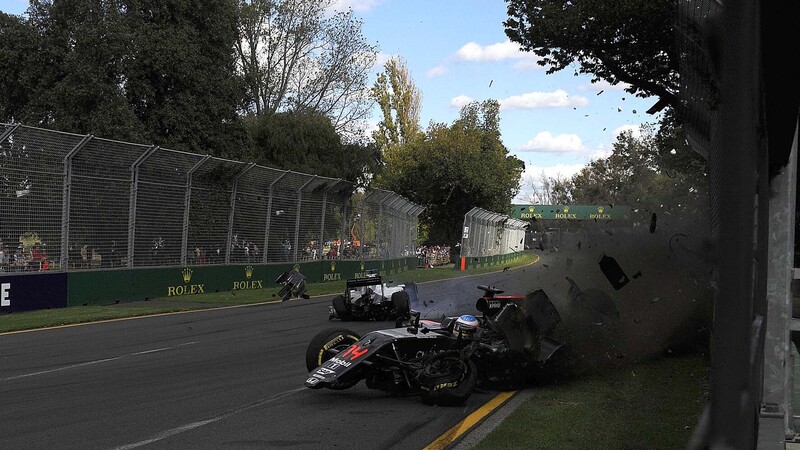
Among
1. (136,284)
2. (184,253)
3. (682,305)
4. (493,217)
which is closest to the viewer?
(682,305)

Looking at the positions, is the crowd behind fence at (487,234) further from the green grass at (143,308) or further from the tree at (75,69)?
the green grass at (143,308)

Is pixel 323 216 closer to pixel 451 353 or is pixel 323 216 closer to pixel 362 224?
pixel 362 224

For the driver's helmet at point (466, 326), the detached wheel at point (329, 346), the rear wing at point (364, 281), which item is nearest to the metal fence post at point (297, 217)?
the rear wing at point (364, 281)

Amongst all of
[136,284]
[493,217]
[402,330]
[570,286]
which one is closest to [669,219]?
[570,286]

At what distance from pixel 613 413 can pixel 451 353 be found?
1525 millimetres

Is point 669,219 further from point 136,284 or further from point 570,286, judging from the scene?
point 136,284

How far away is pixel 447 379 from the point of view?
8383 millimetres

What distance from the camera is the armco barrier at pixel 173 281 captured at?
2019 centimetres

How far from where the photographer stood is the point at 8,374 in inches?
404

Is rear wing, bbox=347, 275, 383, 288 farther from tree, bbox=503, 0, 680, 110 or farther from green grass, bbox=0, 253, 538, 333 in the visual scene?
tree, bbox=503, 0, 680, 110

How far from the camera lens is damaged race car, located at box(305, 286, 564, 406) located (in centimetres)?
841

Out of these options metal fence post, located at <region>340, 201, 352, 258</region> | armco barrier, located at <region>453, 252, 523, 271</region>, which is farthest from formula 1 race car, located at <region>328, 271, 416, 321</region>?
armco barrier, located at <region>453, 252, 523, 271</region>

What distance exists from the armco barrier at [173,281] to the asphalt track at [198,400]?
19.2 feet

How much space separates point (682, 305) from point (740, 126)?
9.97 m
